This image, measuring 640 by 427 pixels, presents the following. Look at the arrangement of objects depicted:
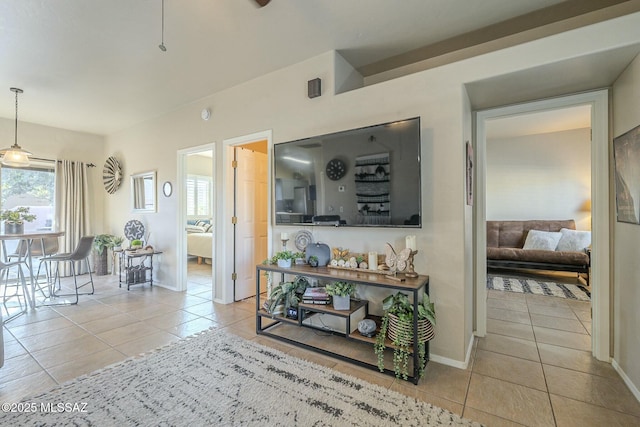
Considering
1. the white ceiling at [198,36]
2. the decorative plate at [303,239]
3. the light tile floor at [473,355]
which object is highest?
the white ceiling at [198,36]

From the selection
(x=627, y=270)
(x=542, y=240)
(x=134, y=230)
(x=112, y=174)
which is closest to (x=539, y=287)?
(x=542, y=240)

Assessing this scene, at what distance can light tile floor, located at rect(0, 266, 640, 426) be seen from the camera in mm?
1781

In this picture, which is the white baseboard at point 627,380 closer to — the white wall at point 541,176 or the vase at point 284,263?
the vase at point 284,263

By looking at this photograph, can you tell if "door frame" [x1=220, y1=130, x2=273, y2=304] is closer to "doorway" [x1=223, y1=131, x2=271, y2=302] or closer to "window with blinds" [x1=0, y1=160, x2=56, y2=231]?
"doorway" [x1=223, y1=131, x2=271, y2=302]

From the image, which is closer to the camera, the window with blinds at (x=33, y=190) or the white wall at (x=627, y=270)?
the white wall at (x=627, y=270)

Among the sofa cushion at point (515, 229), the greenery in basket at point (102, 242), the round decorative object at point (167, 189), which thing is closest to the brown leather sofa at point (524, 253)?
the sofa cushion at point (515, 229)

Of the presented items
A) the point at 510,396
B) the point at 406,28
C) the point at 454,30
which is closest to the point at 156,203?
the point at 406,28

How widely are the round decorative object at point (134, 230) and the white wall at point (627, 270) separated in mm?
5977

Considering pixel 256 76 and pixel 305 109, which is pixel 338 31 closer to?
pixel 305 109

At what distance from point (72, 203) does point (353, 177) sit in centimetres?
580

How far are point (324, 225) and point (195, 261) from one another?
A: 552 cm

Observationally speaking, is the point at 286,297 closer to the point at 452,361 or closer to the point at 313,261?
the point at 313,261

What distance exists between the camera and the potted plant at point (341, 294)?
235 cm

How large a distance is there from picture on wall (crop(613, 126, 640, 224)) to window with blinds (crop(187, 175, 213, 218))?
7.93 metres
